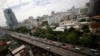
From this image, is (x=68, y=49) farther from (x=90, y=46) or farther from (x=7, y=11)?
(x=7, y=11)

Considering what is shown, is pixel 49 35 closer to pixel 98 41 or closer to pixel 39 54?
pixel 39 54

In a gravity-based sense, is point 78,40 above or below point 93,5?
below

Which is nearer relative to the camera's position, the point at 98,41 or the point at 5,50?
the point at 5,50

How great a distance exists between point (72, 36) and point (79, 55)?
26.8 ft

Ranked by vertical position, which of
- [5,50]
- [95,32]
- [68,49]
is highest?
[5,50]

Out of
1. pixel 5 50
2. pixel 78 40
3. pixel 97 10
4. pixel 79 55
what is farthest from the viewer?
pixel 97 10

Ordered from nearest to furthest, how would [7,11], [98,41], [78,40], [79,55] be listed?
[79,55]
[98,41]
[78,40]
[7,11]

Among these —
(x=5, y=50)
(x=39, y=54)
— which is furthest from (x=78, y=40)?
(x=5, y=50)

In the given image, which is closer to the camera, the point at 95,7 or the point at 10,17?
the point at 95,7

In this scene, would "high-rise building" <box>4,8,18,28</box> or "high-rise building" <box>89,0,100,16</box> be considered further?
"high-rise building" <box>4,8,18,28</box>

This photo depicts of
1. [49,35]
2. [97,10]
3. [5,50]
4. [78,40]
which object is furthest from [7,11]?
[5,50]

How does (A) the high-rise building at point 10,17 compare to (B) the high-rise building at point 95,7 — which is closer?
(B) the high-rise building at point 95,7

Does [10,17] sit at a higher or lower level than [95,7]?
lower

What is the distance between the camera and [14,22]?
3376 inches
